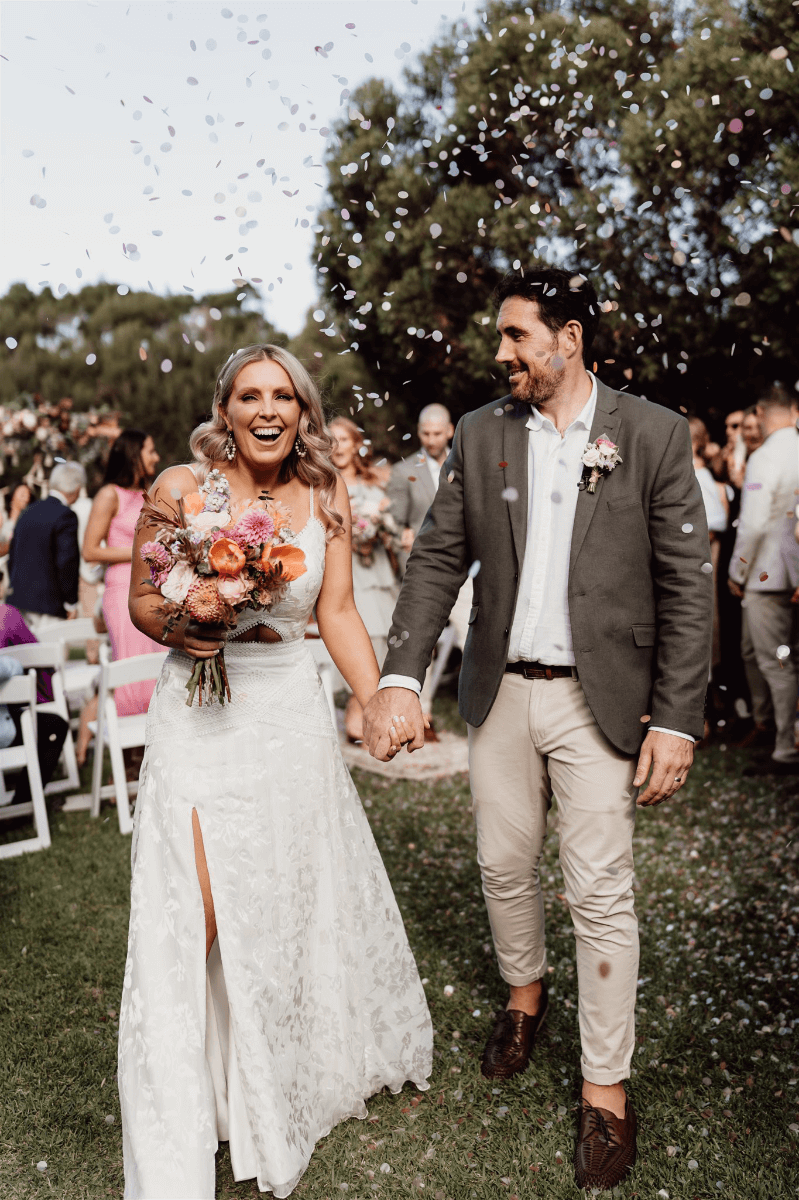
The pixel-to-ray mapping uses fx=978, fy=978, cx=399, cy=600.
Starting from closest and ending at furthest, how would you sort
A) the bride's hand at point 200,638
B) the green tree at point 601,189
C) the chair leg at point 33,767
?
the bride's hand at point 200,638 < the chair leg at point 33,767 < the green tree at point 601,189

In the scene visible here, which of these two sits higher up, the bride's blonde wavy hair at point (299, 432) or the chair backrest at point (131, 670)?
the bride's blonde wavy hair at point (299, 432)

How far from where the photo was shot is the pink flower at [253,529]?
105 inches

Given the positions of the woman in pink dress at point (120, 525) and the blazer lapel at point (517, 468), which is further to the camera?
the woman in pink dress at point (120, 525)

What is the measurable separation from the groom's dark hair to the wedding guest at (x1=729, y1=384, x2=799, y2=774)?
3700 millimetres

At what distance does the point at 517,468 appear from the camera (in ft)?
10.3

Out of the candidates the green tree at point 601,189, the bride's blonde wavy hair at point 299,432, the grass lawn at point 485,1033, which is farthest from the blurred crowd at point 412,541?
the bride's blonde wavy hair at point 299,432

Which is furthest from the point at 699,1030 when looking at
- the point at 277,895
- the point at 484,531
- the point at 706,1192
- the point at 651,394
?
the point at 651,394

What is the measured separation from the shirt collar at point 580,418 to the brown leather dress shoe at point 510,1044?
78.3 inches

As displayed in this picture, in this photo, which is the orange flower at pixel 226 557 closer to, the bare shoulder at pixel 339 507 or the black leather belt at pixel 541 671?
the bare shoulder at pixel 339 507

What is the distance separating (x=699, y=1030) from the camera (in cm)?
366

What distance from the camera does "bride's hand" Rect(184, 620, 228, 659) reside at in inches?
107

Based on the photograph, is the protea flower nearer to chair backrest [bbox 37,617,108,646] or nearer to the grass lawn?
the grass lawn

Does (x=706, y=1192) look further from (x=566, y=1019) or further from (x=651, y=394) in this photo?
(x=651, y=394)

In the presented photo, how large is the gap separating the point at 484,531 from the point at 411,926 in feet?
7.50
